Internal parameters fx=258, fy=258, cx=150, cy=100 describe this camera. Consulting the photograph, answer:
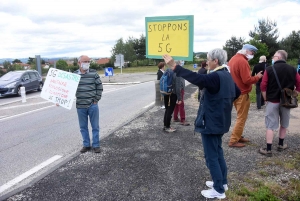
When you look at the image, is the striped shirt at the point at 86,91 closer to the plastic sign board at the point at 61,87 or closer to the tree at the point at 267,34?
the plastic sign board at the point at 61,87

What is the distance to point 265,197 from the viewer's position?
3.30 m

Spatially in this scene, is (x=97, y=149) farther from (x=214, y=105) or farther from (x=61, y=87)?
(x=214, y=105)

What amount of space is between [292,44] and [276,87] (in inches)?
1577

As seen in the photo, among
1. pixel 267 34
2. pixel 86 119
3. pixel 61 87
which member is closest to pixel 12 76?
pixel 61 87

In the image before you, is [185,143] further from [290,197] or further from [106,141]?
[290,197]

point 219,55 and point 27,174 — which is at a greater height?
point 219,55

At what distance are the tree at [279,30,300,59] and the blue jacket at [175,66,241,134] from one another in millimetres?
40248

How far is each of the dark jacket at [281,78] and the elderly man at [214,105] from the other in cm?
198

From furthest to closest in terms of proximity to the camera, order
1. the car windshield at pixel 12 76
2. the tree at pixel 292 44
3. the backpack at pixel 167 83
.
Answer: the tree at pixel 292 44 → the car windshield at pixel 12 76 → the backpack at pixel 167 83

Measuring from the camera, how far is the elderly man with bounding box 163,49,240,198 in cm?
296

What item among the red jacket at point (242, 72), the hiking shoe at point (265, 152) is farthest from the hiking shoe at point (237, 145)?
the red jacket at point (242, 72)

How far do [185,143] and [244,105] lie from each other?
56.9 inches

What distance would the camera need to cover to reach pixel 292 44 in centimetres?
3897

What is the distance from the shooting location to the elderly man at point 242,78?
4914mm
